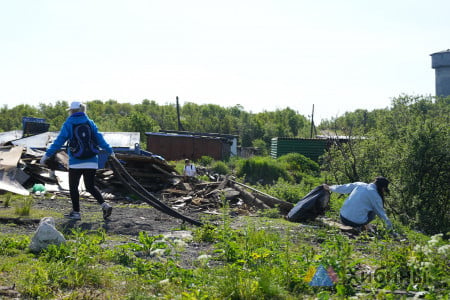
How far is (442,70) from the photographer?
6259 centimetres

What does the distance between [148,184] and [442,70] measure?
58.7 meters

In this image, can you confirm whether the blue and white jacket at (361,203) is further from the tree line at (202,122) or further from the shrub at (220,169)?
the tree line at (202,122)

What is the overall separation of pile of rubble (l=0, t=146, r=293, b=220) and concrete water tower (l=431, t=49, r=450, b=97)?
56.1 metres

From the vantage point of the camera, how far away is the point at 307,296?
418cm

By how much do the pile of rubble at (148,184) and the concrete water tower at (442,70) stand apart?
56.1m

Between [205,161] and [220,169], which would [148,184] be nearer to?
[220,169]

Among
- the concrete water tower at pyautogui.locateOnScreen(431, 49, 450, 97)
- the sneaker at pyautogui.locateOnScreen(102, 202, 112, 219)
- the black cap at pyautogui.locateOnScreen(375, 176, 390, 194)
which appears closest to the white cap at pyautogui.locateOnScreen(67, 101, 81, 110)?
the sneaker at pyautogui.locateOnScreen(102, 202, 112, 219)

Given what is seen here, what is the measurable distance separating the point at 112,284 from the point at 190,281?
2.30 ft

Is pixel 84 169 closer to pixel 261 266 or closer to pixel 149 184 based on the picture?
pixel 261 266

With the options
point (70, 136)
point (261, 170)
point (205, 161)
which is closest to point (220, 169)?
point (261, 170)

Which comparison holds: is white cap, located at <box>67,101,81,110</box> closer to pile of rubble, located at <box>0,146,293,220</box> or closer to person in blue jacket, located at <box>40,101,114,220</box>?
→ person in blue jacket, located at <box>40,101,114,220</box>

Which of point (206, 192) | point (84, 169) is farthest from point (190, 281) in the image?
point (206, 192)

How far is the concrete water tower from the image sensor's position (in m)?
61.4

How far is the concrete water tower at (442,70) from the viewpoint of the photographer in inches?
2419
